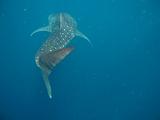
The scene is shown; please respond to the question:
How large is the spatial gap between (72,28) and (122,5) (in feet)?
4.20

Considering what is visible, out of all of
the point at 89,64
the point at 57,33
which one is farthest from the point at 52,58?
the point at 89,64

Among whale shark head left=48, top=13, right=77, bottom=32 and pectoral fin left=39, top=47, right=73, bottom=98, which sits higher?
whale shark head left=48, top=13, right=77, bottom=32

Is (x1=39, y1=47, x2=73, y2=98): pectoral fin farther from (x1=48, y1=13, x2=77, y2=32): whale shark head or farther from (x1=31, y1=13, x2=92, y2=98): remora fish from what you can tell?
(x1=48, y1=13, x2=77, y2=32): whale shark head

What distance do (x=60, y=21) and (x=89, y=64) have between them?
142cm

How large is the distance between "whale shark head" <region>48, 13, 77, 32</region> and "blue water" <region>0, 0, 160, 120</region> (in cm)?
44

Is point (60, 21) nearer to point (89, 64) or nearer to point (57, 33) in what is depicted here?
point (57, 33)

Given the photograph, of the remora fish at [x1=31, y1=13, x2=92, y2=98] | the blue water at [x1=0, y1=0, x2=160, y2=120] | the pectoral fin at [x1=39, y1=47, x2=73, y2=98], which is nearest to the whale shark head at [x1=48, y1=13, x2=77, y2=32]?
the remora fish at [x1=31, y1=13, x2=92, y2=98]

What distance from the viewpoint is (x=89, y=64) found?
7848 millimetres

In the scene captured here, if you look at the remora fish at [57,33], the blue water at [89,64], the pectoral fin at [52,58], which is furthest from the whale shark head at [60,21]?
the pectoral fin at [52,58]

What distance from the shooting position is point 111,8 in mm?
7648

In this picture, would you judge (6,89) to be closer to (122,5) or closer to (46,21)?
(46,21)

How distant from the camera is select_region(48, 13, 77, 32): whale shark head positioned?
6.79 meters

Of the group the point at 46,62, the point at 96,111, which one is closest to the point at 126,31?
the point at 96,111

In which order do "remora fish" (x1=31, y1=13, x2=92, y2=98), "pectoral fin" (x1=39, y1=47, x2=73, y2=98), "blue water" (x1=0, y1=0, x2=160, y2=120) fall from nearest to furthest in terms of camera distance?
"pectoral fin" (x1=39, y1=47, x2=73, y2=98), "remora fish" (x1=31, y1=13, x2=92, y2=98), "blue water" (x1=0, y1=0, x2=160, y2=120)
